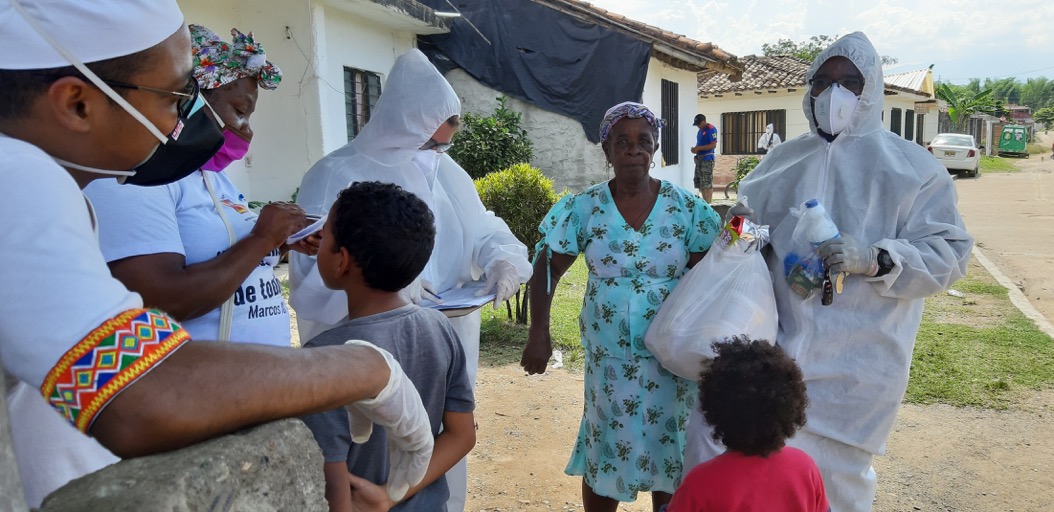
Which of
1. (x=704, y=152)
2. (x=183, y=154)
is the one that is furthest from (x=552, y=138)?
(x=183, y=154)

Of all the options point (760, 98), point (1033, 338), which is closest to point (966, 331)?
point (1033, 338)

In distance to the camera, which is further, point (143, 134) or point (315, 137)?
point (315, 137)

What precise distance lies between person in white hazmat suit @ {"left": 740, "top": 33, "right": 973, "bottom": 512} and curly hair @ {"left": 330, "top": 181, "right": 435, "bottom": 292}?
1.58 meters

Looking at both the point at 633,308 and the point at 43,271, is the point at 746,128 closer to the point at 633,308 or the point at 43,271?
the point at 633,308

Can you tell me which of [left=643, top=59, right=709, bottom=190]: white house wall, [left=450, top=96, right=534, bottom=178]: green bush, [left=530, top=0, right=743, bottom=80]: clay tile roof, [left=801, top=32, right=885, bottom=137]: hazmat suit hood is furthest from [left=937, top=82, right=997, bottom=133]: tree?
[left=801, top=32, right=885, bottom=137]: hazmat suit hood

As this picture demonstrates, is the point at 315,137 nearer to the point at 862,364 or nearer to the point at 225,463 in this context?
the point at 862,364

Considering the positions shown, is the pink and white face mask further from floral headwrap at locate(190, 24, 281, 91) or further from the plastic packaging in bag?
the plastic packaging in bag

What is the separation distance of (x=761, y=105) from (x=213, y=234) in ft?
75.7

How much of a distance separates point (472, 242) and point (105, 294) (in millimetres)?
2482

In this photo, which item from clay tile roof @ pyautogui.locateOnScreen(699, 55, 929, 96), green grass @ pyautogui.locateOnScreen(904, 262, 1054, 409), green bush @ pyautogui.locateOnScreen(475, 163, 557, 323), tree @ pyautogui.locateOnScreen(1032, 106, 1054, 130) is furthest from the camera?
tree @ pyautogui.locateOnScreen(1032, 106, 1054, 130)

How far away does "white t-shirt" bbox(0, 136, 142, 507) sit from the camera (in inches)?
29.0

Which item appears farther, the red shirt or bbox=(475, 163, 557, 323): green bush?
bbox=(475, 163, 557, 323): green bush

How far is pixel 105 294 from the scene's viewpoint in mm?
772

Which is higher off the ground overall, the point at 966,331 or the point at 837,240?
the point at 837,240
